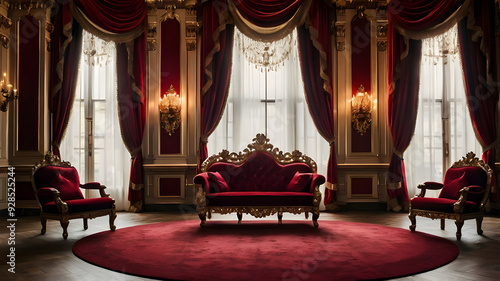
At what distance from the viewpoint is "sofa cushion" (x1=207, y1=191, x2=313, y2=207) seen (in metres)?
5.04

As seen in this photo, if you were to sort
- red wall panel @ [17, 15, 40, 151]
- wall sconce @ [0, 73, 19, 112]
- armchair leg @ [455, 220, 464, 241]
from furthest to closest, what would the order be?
red wall panel @ [17, 15, 40, 151] → wall sconce @ [0, 73, 19, 112] → armchair leg @ [455, 220, 464, 241]

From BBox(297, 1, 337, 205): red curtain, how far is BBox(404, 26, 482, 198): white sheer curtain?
124 cm

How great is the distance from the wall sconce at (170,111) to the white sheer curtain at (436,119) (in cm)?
360

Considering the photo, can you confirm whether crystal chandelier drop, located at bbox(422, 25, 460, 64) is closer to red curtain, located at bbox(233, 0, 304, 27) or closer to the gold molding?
red curtain, located at bbox(233, 0, 304, 27)

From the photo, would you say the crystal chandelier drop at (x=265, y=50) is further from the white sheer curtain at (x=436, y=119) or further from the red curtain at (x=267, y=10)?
the white sheer curtain at (x=436, y=119)

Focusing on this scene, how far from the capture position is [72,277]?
3.02 meters

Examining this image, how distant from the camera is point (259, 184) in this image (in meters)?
5.65

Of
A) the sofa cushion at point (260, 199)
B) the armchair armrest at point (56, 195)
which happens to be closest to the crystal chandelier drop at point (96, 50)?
the armchair armrest at point (56, 195)

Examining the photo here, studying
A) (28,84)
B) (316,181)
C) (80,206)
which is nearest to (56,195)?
(80,206)

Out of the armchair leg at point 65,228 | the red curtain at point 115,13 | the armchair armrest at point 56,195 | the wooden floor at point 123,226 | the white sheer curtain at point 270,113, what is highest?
the red curtain at point 115,13

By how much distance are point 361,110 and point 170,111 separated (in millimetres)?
2928

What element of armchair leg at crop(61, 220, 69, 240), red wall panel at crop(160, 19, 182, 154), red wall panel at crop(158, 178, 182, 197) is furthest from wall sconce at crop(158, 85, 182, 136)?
armchair leg at crop(61, 220, 69, 240)

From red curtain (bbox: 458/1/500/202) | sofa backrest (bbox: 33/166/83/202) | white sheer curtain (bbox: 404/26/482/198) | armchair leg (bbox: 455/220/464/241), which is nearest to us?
armchair leg (bbox: 455/220/464/241)

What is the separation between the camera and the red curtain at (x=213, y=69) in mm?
6523
